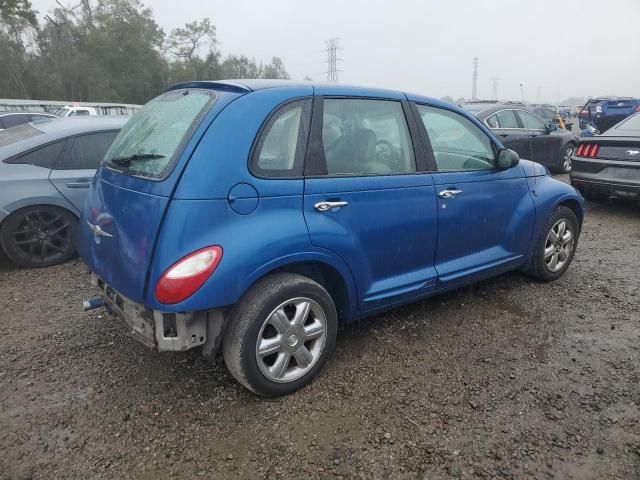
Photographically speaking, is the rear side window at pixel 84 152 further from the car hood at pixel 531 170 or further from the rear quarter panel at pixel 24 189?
the car hood at pixel 531 170

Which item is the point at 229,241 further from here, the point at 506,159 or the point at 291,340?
the point at 506,159

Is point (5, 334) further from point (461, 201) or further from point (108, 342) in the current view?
point (461, 201)

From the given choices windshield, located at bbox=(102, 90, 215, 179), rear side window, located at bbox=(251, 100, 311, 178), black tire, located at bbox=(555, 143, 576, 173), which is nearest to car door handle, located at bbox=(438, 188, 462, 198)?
rear side window, located at bbox=(251, 100, 311, 178)

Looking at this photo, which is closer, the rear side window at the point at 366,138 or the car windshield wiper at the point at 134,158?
the car windshield wiper at the point at 134,158

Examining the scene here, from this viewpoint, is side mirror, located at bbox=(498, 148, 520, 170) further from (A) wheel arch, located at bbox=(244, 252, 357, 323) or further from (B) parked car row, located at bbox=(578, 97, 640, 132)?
(B) parked car row, located at bbox=(578, 97, 640, 132)

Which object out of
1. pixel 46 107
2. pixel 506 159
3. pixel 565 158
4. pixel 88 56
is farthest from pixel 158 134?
pixel 88 56

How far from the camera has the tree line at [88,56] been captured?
1558 inches

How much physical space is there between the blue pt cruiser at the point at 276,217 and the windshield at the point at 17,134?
2.41 meters

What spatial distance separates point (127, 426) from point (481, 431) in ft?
6.08

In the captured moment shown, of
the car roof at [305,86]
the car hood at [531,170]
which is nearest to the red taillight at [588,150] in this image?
the car hood at [531,170]

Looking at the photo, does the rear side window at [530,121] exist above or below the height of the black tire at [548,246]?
above

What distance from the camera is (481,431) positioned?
2.40 metres

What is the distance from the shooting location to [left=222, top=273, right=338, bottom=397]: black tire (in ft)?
7.88

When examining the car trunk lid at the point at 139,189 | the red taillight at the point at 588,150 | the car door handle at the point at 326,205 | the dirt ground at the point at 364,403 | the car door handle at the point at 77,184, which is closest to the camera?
the dirt ground at the point at 364,403
